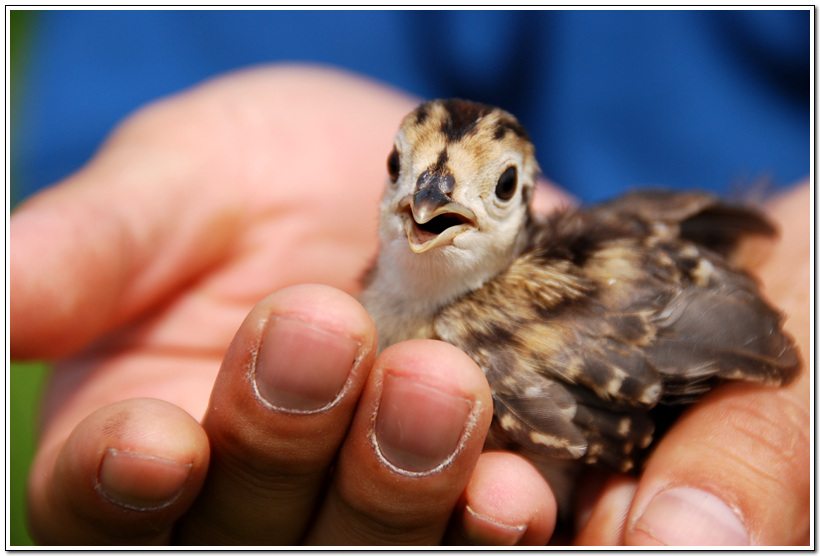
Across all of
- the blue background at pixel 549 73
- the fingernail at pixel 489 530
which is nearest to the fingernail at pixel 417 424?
the fingernail at pixel 489 530

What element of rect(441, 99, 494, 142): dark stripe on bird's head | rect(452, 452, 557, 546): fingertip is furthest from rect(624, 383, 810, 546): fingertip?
rect(441, 99, 494, 142): dark stripe on bird's head

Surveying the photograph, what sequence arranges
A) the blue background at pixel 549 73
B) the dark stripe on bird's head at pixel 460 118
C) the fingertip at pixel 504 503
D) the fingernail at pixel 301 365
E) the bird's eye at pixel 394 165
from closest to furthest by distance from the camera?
the fingernail at pixel 301 365
the fingertip at pixel 504 503
the dark stripe on bird's head at pixel 460 118
the bird's eye at pixel 394 165
the blue background at pixel 549 73

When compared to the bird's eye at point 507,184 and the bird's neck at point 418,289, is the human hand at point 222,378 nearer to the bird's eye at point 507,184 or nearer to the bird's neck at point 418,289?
the bird's neck at point 418,289

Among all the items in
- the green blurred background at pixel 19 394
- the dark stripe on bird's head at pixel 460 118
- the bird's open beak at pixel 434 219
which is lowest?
the green blurred background at pixel 19 394

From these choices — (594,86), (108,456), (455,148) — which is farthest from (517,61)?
(108,456)

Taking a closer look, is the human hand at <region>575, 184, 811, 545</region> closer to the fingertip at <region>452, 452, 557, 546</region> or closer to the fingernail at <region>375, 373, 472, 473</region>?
the fingertip at <region>452, 452, 557, 546</region>

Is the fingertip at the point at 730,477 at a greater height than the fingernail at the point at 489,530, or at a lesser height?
greater

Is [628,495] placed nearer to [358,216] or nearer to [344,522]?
[344,522]
